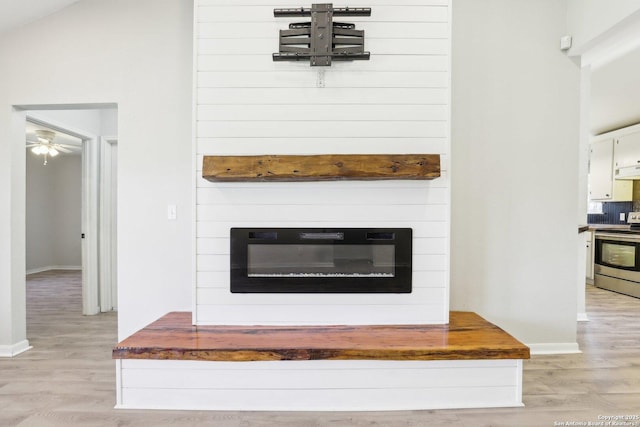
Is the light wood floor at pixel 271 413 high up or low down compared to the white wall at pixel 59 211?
down

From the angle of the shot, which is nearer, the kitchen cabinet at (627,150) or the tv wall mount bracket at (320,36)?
the tv wall mount bracket at (320,36)

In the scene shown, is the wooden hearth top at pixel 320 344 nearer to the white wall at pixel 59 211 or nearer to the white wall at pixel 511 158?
the white wall at pixel 511 158

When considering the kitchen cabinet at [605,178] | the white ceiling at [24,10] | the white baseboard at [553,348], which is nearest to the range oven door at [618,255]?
the kitchen cabinet at [605,178]

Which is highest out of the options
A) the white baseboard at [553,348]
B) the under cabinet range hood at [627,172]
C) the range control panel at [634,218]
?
the under cabinet range hood at [627,172]

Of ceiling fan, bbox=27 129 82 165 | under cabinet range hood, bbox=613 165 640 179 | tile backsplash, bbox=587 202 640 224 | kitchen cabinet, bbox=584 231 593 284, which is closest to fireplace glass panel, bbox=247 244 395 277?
ceiling fan, bbox=27 129 82 165

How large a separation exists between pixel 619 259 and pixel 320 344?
5.29m

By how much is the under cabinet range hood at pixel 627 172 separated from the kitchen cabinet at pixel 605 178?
0.13 metres

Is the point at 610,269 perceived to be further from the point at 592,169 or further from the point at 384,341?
the point at 384,341

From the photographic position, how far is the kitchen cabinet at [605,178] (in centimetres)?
586

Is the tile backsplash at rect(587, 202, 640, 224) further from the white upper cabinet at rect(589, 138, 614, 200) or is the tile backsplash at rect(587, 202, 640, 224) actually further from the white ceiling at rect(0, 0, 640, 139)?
the white ceiling at rect(0, 0, 640, 139)

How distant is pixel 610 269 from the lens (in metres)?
5.18

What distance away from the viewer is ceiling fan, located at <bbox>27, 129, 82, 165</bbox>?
4.91 m

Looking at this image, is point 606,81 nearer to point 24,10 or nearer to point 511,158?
point 511,158

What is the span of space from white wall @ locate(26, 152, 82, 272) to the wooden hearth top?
6240 mm
